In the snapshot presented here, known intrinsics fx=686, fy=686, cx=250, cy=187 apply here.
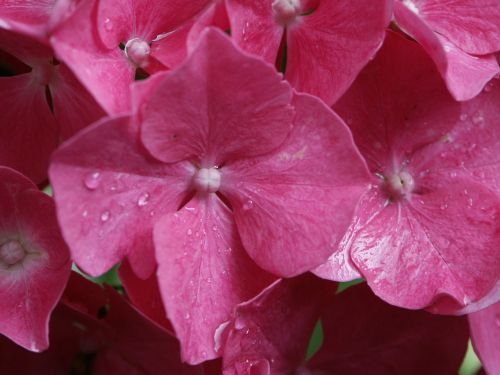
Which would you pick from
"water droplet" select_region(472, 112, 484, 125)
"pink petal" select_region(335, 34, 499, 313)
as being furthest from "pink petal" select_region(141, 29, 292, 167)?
"water droplet" select_region(472, 112, 484, 125)

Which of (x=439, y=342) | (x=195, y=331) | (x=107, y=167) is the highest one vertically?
(x=107, y=167)

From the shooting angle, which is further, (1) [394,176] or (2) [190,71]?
(1) [394,176]

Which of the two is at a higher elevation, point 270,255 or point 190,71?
point 190,71

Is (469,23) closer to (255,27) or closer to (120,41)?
(255,27)

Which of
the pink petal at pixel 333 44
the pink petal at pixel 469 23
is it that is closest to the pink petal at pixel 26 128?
the pink petal at pixel 333 44

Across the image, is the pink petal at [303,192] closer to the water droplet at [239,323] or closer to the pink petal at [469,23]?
the water droplet at [239,323]

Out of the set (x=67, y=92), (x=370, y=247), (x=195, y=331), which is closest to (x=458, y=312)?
(x=370, y=247)

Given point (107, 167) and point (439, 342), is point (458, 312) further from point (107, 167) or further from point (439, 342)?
point (107, 167)

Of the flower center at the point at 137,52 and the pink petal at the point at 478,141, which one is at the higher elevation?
the flower center at the point at 137,52
